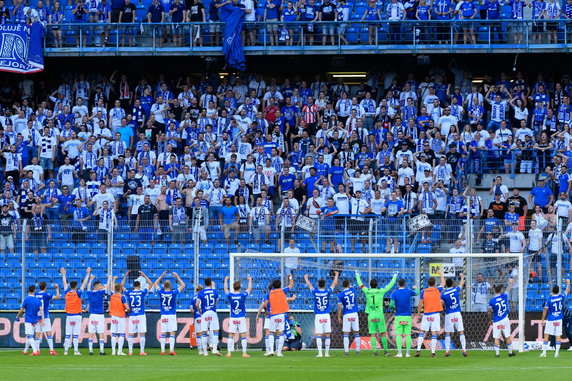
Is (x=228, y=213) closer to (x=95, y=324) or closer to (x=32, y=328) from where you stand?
(x=95, y=324)

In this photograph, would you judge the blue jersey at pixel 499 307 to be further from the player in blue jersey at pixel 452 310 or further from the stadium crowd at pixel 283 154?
the stadium crowd at pixel 283 154

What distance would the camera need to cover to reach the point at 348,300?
936 inches

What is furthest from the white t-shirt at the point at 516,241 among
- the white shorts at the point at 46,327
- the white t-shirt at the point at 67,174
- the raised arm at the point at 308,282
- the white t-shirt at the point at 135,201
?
the white t-shirt at the point at 67,174

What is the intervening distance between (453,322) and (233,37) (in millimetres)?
14434

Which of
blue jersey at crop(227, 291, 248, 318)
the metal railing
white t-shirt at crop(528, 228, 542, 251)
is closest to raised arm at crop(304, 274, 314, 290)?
blue jersey at crop(227, 291, 248, 318)

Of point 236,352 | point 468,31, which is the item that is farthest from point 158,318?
point 468,31

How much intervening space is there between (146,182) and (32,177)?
119 inches

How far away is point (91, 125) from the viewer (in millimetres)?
34250

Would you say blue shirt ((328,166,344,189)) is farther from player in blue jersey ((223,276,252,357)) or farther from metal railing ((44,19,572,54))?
player in blue jersey ((223,276,252,357))

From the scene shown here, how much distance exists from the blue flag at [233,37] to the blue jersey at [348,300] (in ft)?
42.7

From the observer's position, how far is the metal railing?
115 ft

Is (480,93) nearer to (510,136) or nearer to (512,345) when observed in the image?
(510,136)

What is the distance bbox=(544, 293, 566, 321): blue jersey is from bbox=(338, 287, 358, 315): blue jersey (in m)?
3.79

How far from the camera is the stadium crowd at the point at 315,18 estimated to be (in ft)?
115
